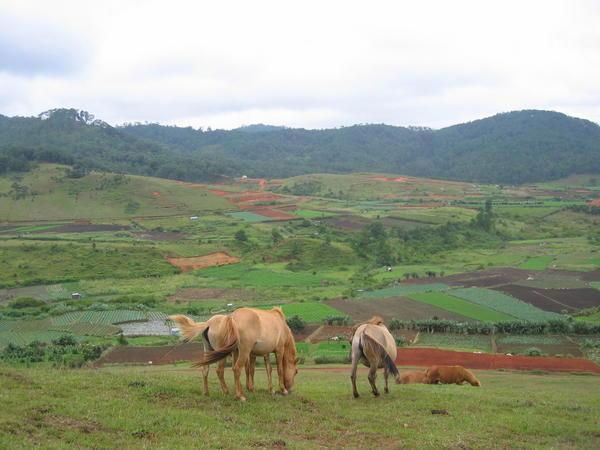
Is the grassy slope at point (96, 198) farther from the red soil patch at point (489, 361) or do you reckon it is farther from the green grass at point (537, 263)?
the red soil patch at point (489, 361)

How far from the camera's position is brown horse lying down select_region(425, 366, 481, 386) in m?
20.1

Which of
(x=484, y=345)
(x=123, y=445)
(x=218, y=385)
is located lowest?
(x=484, y=345)

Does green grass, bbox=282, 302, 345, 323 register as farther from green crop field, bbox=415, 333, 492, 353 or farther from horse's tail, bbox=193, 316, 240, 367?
horse's tail, bbox=193, 316, 240, 367

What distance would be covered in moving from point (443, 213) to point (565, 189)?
8253 centimetres

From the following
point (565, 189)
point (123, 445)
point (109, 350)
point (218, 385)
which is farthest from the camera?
point (565, 189)

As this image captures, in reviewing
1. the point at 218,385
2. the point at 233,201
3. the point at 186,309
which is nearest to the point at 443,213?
the point at 233,201

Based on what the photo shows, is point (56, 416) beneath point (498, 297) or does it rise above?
above

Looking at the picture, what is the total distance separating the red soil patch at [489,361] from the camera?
31844 mm

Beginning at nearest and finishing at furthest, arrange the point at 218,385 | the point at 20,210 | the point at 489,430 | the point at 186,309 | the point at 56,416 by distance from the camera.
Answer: the point at 56,416 < the point at 489,430 < the point at 218,385 < the point at 186,309 < the point at 20,210

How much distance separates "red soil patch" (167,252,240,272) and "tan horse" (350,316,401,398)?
204ft

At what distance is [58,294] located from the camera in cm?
6056

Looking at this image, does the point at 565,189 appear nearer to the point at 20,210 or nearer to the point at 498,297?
the point at 498,297

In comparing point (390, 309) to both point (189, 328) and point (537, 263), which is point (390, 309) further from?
point (189, 328)

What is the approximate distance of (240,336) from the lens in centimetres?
1263
